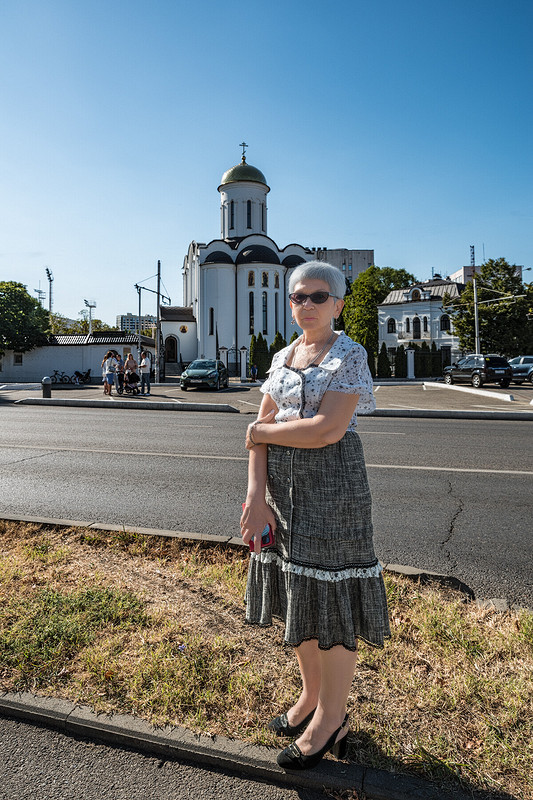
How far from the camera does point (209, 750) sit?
212 centimetres

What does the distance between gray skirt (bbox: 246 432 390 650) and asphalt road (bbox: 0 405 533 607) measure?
1.95 m

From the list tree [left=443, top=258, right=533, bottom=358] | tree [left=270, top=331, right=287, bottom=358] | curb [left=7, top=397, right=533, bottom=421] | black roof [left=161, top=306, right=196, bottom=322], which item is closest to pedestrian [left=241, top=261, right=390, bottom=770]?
curb [left=7, top=397, right=533, bottom=421]

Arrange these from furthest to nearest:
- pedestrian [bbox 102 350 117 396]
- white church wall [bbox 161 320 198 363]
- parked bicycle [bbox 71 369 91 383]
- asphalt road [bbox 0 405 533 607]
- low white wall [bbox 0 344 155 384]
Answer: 1. white church wall [bbox 161 320 198 363]
2. low white wall [bbox 0 344 155 384]
3. parked bicycle [bbox 71 369 91 383]
4. pedestrian [bbox 102 350 117 396]
5. asphalt road [bbox 0 405 533 607]

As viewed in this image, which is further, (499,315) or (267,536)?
(499,315)

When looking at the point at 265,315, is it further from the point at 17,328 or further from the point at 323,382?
the point at 323,382

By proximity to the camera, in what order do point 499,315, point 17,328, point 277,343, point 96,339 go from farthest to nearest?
1. point 277,343
2. point 499,315
3. point 96,339
4. point 17,328

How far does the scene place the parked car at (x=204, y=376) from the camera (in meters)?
28.0

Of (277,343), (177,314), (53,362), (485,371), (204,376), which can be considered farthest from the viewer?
(177,314)

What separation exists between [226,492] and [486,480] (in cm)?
346

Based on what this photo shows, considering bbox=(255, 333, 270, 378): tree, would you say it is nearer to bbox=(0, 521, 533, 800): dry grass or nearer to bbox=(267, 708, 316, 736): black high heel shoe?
bbox=(0, 521, 533, 800): dry grass

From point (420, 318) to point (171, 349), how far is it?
96.1ft

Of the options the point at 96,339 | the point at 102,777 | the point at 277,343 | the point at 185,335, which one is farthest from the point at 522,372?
the point at 185,335

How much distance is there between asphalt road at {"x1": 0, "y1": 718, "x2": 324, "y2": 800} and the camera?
6.45 ft

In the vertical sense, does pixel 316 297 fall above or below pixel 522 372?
above
